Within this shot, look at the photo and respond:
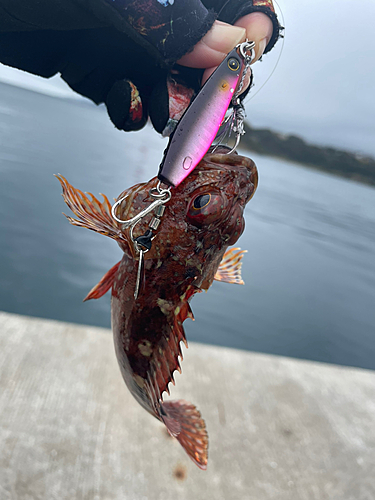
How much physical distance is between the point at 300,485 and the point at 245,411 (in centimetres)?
53

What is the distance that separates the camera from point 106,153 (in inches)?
308

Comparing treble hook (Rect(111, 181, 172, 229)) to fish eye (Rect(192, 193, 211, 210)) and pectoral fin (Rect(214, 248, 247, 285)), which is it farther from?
pectoral fin (Rect(214, 248, 247, 285))

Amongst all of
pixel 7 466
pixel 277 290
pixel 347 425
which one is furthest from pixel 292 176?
pixel 7 466

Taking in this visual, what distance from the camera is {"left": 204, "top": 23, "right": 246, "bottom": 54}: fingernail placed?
75 cm

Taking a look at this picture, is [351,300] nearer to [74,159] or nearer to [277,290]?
[277,290]

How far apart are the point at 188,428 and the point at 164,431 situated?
95 cm

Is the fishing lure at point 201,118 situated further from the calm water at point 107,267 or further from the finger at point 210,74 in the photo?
the calm water at point 107,267

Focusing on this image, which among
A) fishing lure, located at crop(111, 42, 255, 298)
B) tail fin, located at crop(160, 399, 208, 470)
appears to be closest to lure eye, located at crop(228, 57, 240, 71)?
fishing lure, located at crop(111, 42, 255, 298)

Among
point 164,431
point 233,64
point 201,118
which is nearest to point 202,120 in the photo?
point 201,118

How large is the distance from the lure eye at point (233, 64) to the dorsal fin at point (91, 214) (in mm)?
431

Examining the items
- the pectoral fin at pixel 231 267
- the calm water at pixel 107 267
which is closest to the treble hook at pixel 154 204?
the pectoral fin at pixel 231 267

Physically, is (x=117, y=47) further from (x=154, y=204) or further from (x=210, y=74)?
(x=154, y=204)

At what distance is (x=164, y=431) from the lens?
2121mm

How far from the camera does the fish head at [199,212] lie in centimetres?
78
